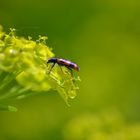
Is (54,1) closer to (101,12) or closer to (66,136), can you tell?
(101,12)

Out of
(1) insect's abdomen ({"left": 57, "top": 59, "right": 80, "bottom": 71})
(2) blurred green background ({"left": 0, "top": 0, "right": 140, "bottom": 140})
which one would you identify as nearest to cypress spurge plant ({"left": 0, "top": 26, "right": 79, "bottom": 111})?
(1) insect's abdomen ({"left": 57, "top": 59, "right": 80, "bottom": 71})

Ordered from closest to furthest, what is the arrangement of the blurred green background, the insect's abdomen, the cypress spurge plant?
the cypress spurge plant → the insect's abdomen → the blurred green background

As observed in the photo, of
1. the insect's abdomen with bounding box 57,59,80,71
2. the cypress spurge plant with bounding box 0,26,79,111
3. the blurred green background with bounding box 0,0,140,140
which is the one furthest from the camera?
the blurred green background with bounding box 0,0,140,140

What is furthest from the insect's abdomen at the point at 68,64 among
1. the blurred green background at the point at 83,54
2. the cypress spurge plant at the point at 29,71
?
the blurred green background at the point at 83,54

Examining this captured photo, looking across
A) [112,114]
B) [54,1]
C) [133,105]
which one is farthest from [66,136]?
[54,1]

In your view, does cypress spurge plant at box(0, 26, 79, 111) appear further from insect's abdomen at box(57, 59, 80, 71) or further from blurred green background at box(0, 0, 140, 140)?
blurred green background at box(0, 0, 140, 140)

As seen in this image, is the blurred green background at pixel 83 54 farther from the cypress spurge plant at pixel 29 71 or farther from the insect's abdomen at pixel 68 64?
the cypress spurge plant at pixel 29 71
